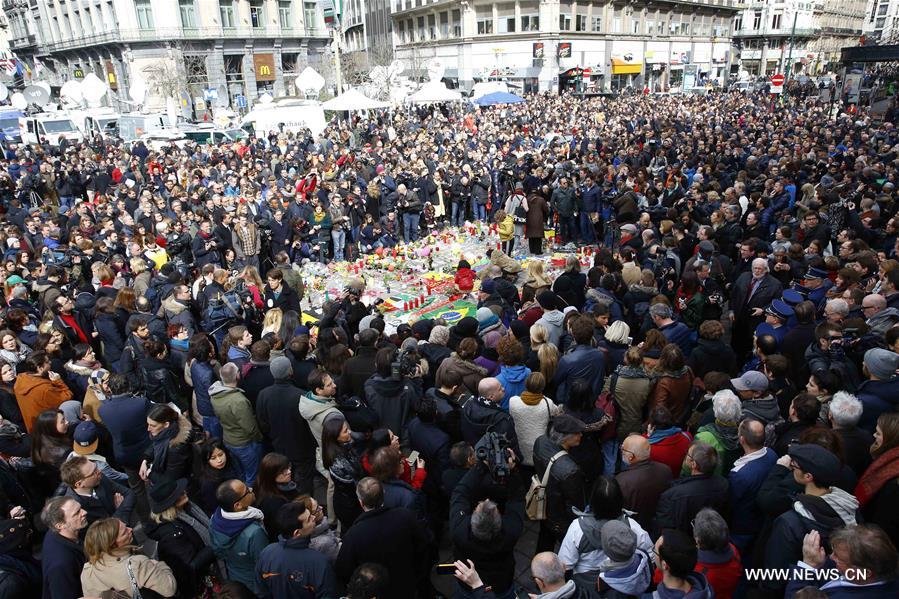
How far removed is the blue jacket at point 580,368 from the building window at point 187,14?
55.7 meters

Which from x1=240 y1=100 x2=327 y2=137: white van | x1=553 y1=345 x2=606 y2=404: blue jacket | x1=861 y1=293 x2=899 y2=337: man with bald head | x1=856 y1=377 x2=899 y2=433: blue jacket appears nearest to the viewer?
x1=856 y1=377 x2=899 y2=433: blue jacket

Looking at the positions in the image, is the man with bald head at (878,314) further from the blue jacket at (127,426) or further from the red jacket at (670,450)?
the blue jacket at (127,426)

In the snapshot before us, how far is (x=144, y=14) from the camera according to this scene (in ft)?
160

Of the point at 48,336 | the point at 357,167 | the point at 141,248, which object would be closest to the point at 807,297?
the point at 48,336

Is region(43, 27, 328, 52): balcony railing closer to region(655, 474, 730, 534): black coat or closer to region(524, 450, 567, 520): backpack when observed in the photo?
region(524, 450, 567, 520): backpack

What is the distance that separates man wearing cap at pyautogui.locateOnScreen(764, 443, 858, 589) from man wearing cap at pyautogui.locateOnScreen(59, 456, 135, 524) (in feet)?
13.6

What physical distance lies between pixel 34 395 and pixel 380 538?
3.94m

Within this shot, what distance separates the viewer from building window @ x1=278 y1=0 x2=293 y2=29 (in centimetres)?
5506

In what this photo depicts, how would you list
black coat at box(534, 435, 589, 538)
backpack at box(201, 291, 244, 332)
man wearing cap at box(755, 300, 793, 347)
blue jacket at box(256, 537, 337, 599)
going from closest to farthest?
blue jacket at box(256, 537, 337, 599)
black coat at box(534, 435, 589, 538)
man wearing cap at box(755, 300, 793, 347)
backpack at box(201, 291, 244, 332)

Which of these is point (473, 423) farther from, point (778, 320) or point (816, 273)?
point (816, 273)

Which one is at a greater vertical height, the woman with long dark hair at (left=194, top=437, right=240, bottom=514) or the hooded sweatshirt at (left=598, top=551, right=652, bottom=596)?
the hooded sweatshirt at (left=598, top=551, right=652, bottom=596)

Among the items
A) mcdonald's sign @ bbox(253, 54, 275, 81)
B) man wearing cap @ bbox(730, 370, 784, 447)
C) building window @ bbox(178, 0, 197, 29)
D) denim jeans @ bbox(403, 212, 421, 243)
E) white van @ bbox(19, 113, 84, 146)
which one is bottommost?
denim jeans @ bbox(403, 212, 421, 243)

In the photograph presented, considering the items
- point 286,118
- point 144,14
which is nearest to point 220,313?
point 286,118

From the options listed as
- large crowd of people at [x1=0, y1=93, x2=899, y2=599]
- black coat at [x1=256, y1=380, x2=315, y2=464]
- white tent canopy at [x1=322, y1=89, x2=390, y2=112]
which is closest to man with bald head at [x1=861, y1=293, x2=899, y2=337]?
A: large crowd of people at [x1=0, y1=93, x2=899, y2=599]
